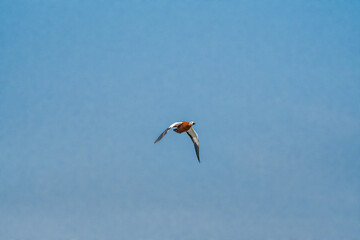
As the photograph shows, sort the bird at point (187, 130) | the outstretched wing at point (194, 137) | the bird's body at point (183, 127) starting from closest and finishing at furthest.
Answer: the bird at point (187, 130) → the bird's body at point (183, 127) → the outstretched wing at point (194, 137)

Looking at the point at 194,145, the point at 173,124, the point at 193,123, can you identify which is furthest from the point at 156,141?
the point at 194,145

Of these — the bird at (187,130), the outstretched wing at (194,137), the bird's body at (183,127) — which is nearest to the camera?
the bird at (187,130)

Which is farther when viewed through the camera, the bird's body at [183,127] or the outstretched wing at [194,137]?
the outstretched wing at [194,137]

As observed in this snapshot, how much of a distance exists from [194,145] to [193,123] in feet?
17.0

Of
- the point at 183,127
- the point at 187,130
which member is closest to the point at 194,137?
the point at 187,130

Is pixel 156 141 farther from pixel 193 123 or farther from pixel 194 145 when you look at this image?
pixel 194 145

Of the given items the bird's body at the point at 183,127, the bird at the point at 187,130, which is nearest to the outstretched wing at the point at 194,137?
the bird at the point at 187,130

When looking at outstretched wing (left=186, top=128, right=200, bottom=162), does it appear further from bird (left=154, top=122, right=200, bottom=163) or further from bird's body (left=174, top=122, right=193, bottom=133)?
bird's body (left=174, top=122, right=193, bottom=133)

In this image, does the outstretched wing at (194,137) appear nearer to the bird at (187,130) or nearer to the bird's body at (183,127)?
the bird at (187,130)

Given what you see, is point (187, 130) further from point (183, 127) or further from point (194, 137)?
point (194, 137)

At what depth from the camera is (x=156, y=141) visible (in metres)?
48.8

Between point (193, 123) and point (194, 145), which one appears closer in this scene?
point (193, 123)

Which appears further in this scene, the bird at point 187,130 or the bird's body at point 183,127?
the bird's body at point 183,127

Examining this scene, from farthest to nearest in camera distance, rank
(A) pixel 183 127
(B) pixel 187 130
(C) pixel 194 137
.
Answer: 1. (C) pixel 194 137
2. (B) pixel 187 130
3. (A) pixel 183 127
